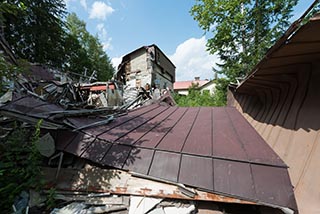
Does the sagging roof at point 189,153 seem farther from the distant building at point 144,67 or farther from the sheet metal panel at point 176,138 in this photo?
the distant building at point 144,67

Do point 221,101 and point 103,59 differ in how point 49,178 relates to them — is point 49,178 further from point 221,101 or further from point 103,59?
point 103,59

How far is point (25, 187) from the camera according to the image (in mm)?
1845

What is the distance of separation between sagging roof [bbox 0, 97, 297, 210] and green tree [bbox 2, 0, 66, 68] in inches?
681

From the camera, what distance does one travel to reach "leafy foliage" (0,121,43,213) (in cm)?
174

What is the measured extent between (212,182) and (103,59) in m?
28.4

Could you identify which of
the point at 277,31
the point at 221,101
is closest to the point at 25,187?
the point at 221,101

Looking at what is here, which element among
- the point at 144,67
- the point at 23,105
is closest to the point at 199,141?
the point at 23,105

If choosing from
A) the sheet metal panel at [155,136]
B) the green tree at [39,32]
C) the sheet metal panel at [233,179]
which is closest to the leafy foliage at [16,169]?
the sheet metal panel at [155,136]

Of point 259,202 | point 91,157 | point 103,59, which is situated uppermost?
point 103,59

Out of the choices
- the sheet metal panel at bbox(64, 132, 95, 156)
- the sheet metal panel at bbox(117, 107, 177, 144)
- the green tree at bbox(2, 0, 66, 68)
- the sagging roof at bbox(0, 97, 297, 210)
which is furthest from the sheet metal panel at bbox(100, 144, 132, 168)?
the green tree at bbox(2, 0, 66, 68)

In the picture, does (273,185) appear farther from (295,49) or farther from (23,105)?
(23,105)

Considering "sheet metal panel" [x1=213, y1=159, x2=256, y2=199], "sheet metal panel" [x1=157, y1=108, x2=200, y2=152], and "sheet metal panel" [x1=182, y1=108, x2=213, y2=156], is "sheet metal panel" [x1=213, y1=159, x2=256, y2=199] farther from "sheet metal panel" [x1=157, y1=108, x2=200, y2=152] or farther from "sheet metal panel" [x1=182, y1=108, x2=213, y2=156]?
"sheet metal panel" [x1=157, y1=108, x2=200, y2=152]

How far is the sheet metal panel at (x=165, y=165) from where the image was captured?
5.62ft

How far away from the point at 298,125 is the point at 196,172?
1.19m
